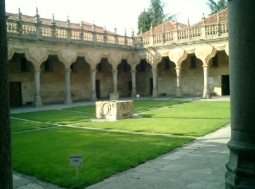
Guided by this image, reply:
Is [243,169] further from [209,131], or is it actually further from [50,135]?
[50,135]

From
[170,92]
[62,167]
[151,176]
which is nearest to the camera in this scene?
[151,176]

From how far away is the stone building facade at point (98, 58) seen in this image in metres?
21.4

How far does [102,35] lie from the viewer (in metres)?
26.5

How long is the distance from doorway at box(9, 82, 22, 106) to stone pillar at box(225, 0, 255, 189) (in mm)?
22787

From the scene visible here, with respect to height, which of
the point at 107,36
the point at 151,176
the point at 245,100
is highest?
the point at 107,36

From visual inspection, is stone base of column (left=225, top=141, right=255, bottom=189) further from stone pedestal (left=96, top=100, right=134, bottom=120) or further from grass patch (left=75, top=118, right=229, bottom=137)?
stone pedestal (left=96, top=100, right=134, bottom=120)

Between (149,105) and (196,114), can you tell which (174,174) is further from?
(149,105)

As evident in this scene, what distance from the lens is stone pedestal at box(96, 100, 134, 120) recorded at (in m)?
13.1

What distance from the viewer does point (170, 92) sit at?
99.1ft

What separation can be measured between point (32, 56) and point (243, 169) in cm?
2048

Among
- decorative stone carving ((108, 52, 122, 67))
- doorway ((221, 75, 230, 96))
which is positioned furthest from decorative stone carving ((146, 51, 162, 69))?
doorway ((221, 75, 230, 96))

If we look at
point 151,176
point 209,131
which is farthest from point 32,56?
point 151,176

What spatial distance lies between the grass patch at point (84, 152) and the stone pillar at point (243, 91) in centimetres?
284

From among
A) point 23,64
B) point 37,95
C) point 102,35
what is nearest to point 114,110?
point 37,95
